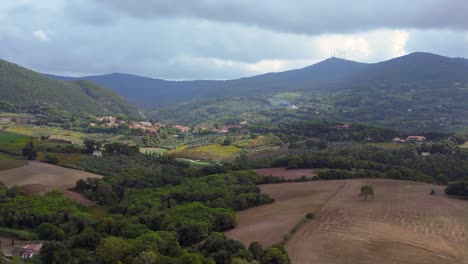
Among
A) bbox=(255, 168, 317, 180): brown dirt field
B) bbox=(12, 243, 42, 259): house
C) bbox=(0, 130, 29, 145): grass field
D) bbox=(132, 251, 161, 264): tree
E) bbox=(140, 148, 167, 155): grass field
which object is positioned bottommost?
bbox=(140, 148, 167, 155): grass field

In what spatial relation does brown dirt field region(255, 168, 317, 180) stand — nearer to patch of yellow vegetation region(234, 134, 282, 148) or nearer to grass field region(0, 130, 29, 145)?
patch of yellow vegetation region(234, 134, 282, 148)

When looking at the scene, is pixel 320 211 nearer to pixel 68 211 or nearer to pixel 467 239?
pixel 467 239

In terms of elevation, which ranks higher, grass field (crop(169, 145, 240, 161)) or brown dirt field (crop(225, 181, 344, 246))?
brown dirt field (crop(225, 181, 344, 246))

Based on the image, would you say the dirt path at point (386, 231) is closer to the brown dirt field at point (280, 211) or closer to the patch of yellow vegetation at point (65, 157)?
the brown dirt field at point (280, 211)

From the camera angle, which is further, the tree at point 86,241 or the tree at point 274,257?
the tree at point 86,241

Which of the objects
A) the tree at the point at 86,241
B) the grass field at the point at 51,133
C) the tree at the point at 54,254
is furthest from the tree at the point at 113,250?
the grass field at the point at 51,133

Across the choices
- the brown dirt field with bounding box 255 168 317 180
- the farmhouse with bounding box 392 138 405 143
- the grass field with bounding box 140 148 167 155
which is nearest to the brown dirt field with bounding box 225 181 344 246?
the brown dirt field with bounding box 255 168 317 180

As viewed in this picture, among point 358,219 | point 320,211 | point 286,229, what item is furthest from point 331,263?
point 320,211
